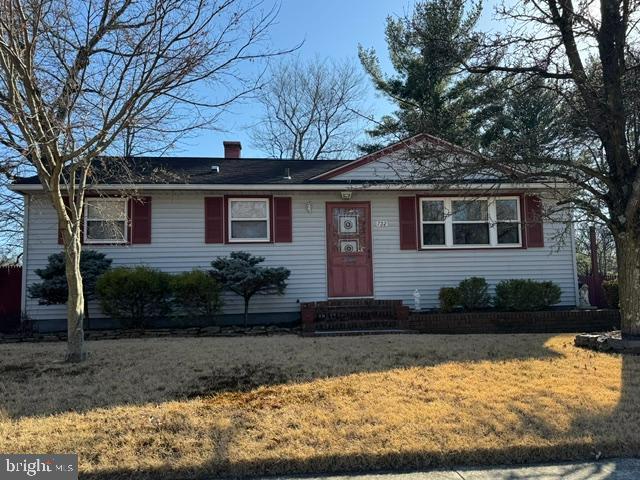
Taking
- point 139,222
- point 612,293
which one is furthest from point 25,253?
point 612,293

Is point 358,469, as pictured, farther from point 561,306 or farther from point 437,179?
point 561,306

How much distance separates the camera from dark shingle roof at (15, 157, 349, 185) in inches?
405

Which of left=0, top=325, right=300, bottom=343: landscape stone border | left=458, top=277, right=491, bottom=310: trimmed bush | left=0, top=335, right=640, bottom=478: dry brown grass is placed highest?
left=458, top=277, right=491, bottom=310: trimmed bush

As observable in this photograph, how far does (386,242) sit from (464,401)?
22.1 ft

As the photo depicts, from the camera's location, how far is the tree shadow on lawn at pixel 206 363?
5035 millimetres

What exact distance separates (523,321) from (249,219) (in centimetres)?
634

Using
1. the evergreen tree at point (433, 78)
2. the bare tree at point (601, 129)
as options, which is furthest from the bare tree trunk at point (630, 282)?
the evergreen tree at point (433, 78)

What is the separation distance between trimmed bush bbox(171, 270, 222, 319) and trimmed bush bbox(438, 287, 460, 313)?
16.0 feet

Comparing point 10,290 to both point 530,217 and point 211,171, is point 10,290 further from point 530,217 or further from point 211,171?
point 530,217

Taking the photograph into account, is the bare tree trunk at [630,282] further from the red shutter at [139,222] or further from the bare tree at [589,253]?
the bare tree at [589,253]

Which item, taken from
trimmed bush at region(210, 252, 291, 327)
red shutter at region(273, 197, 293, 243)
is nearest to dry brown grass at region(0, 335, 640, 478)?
trimmed bush at region(210, 252, 291, 327)

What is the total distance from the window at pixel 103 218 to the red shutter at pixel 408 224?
6.30 metres

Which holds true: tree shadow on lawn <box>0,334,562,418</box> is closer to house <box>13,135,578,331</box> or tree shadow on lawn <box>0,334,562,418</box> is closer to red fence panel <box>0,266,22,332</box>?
house <box>13,135,578,331</box>

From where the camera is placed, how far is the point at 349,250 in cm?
1125
